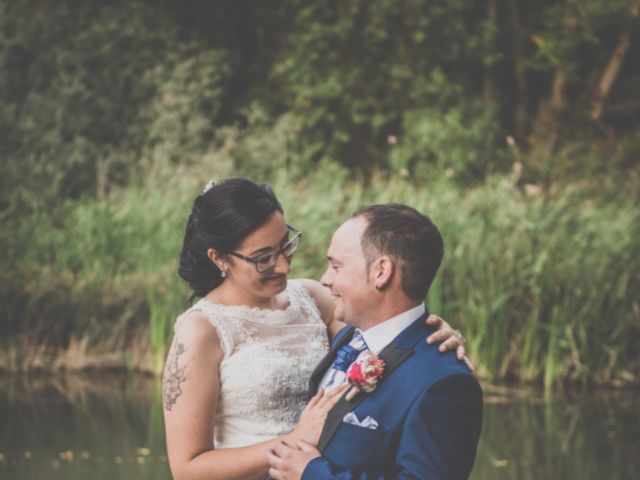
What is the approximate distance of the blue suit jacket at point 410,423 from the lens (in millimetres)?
2568

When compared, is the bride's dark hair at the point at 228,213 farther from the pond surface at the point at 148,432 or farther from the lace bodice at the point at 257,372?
the pond surface at the point at 148,432

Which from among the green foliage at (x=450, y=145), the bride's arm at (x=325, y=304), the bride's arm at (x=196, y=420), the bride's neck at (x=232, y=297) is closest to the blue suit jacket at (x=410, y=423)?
the bride's arm at (x=196, y=420)

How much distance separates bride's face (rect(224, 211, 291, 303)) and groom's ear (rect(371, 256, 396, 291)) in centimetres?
61

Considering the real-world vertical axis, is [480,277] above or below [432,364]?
below

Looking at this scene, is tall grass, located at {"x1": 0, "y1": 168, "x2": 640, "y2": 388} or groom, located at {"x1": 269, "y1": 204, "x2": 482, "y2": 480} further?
tall grass, located at {"x1": 0, "y1": 168, "x2": 640, "y2": 388}

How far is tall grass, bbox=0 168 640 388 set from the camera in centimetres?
901

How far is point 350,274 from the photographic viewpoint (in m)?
2.74

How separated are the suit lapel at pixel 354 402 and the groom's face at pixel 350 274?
0.39 ft

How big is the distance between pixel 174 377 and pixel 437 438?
87 cm

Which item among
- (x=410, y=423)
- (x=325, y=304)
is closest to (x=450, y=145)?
(x=325, y=304)

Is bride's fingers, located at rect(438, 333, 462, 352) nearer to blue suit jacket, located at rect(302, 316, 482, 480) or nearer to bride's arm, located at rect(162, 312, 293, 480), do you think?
blue suit jacket, located at rect(302, 316, 482, 480)

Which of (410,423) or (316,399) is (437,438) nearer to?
(410,423)

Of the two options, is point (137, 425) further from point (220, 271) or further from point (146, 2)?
point (146, 2)

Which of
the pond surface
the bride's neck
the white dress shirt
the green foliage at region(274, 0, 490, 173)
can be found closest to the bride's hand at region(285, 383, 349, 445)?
the white dress shirt
